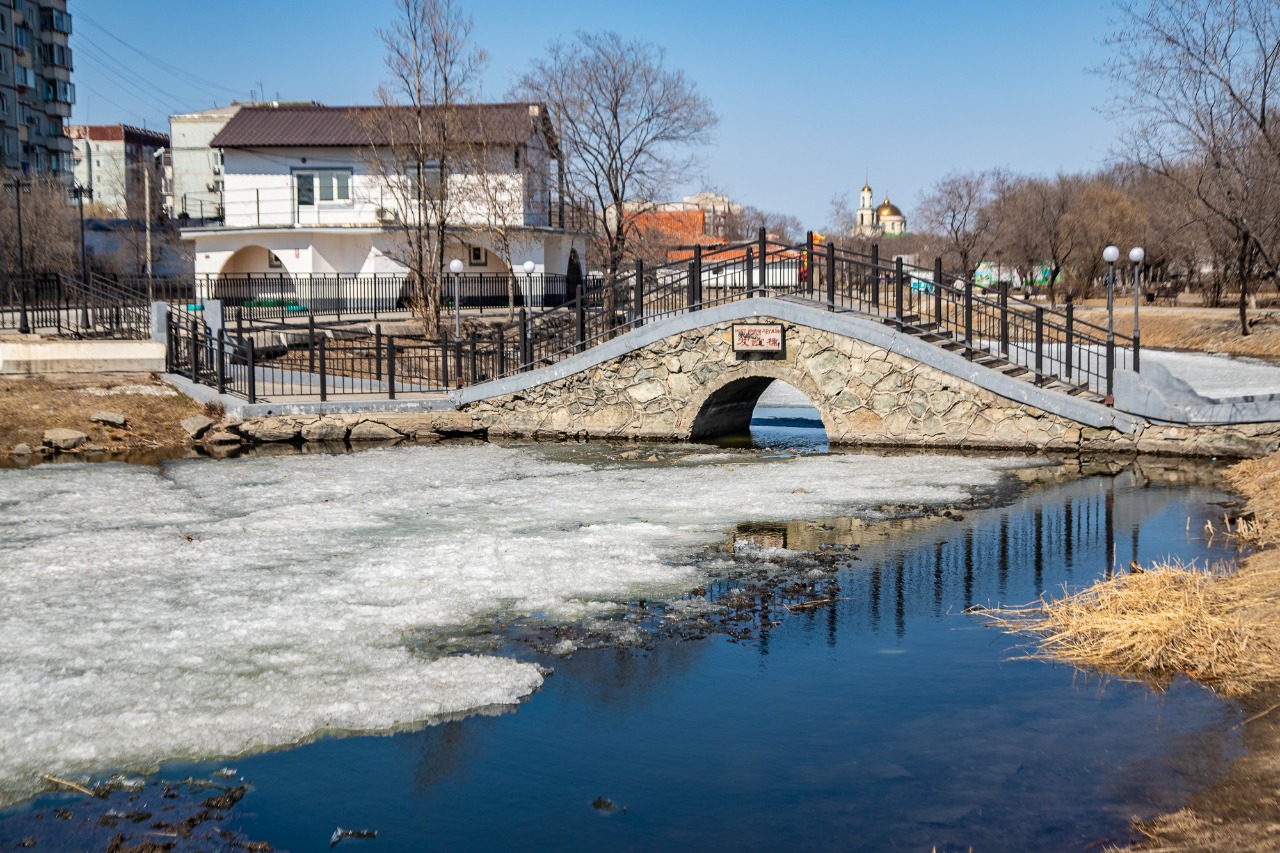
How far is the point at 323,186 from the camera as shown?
152 feet

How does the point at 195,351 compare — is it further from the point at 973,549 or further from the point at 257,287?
the point at 257,287

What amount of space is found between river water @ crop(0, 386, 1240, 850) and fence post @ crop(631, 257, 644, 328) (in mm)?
7078

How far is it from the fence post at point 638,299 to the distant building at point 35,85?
203ft

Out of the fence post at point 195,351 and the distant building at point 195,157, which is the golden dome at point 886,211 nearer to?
the distant building at point 195,157

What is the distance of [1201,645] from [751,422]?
667 inches

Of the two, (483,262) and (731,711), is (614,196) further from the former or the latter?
(731,711)

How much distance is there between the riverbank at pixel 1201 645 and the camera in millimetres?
6039

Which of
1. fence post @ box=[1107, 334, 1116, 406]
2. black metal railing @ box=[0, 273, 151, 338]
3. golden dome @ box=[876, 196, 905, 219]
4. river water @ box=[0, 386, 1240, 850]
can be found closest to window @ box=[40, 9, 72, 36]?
black metal railing @ box=[0, 273, 151, 338]

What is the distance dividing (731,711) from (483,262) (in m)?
40.1

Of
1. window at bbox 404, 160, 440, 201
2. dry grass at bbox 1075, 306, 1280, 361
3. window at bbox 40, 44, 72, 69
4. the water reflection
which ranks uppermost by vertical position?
window at bbox 40, 44, 72, 69

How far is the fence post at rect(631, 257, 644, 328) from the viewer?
21484 millimetres

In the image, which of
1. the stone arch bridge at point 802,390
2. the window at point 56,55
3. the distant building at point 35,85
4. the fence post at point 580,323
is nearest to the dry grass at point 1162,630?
the stone arch bridge at point 802,390

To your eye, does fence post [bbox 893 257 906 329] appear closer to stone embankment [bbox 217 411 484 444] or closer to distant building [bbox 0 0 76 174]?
stone embankment [bbox 217 411 484 444]

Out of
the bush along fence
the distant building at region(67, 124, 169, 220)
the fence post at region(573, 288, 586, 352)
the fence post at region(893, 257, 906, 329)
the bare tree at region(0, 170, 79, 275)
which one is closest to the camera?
the fence post at region(893, 257, 906, 329)
